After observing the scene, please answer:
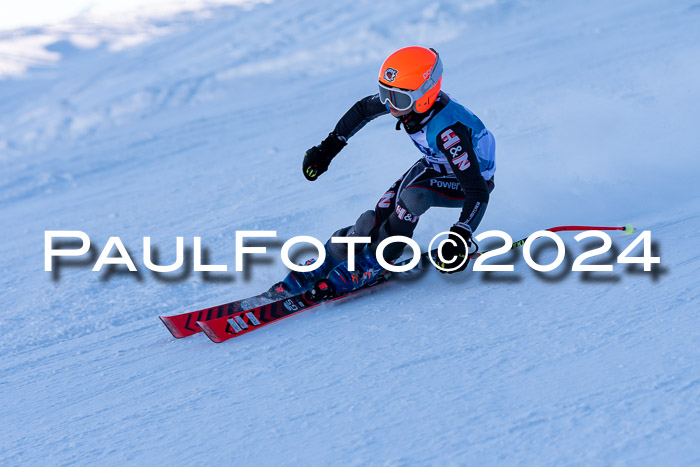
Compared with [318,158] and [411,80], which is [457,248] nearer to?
[411,80]

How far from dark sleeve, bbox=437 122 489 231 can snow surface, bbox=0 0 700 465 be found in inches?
19.8

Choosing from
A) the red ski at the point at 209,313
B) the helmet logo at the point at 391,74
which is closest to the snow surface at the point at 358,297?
the red ski at the point at 209,313

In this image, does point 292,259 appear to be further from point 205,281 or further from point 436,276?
point 436,276

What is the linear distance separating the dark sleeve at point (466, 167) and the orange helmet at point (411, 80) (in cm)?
22

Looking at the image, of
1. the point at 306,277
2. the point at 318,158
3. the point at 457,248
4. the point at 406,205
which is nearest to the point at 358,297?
the point at 306,277

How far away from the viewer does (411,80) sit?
3.78 m

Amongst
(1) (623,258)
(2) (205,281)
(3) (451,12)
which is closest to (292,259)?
(2) (205,281)

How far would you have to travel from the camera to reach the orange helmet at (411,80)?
378 cm

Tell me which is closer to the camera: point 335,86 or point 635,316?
point 635,316

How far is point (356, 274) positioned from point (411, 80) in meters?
1.25

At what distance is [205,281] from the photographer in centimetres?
502

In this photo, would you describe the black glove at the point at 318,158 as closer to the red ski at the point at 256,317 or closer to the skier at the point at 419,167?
the skier at the point at 419,167

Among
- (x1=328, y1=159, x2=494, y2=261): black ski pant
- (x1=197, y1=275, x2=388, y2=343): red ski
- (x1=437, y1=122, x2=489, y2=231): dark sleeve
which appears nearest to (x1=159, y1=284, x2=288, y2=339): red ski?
(x1=197, y1=275, x2=388, y2=343): red ski

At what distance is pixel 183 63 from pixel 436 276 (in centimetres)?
1121
